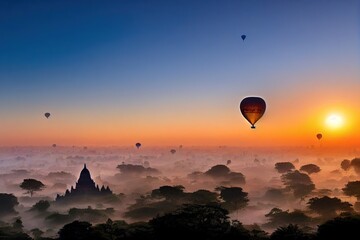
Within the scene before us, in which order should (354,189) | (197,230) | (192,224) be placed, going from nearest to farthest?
(197,230)
(192,224)
(354,189)

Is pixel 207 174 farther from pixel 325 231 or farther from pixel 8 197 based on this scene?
pixel 325 231

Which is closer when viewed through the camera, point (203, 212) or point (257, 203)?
point (203, 212)

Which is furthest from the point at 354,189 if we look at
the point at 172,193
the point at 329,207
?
the point at 172,193

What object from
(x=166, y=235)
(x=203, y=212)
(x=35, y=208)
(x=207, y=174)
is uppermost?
(x=207, y=174)

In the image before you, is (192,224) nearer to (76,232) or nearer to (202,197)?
(76,232)

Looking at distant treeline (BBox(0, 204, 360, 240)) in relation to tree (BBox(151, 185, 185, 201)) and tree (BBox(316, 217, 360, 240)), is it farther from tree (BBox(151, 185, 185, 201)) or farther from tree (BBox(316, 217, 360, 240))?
tree (BBox(151, 185, 185, 201))

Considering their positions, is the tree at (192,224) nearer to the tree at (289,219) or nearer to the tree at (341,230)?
the tree at (341,230)

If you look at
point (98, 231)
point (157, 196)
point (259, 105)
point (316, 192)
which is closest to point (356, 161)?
point (316, 192)

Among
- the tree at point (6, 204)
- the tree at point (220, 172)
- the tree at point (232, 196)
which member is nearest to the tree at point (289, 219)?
the tree at point (232, 196)
